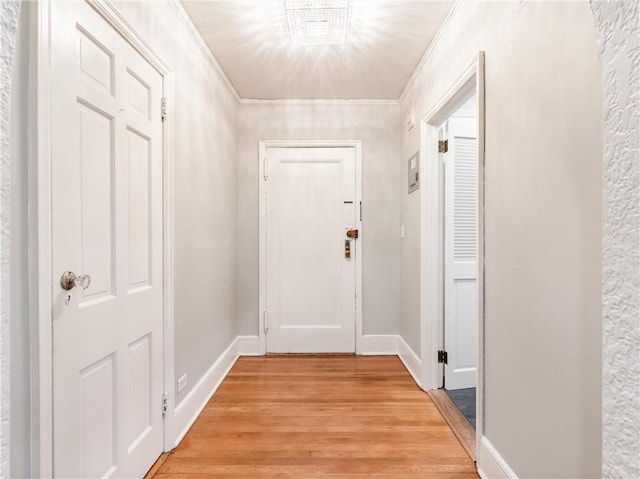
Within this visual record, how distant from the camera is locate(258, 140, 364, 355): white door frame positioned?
332cm

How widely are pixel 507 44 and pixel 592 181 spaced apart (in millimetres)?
795

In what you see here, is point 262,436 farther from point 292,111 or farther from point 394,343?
point 292,111

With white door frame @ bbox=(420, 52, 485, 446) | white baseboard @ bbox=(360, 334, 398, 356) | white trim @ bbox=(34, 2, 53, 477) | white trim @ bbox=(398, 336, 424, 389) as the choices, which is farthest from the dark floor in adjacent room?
white trim @ bbox=(34, 2, 53, 477)

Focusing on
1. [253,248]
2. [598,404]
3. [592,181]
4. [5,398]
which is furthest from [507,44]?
[253,248]

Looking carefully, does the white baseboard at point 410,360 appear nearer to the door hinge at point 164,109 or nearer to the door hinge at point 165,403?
the door hinge at point 165,403

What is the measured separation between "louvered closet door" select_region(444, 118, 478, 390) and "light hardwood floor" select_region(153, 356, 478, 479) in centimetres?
41

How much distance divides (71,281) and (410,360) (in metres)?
2.54

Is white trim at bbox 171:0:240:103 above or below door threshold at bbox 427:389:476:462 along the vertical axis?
above

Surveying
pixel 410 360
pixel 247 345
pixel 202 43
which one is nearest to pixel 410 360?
pixel 410 360

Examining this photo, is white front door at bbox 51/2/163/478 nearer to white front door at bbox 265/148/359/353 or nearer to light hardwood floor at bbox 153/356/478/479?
light hardwood floor at bbox 153/356/478/479

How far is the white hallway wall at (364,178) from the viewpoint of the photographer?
333 cm

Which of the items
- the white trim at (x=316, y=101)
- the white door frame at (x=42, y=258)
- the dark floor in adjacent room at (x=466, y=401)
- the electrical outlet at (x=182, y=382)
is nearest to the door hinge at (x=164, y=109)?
the white door frame at (x=42, y=258)

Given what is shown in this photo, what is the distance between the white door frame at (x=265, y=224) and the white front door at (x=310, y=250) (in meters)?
0.04

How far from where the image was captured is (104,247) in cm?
132
